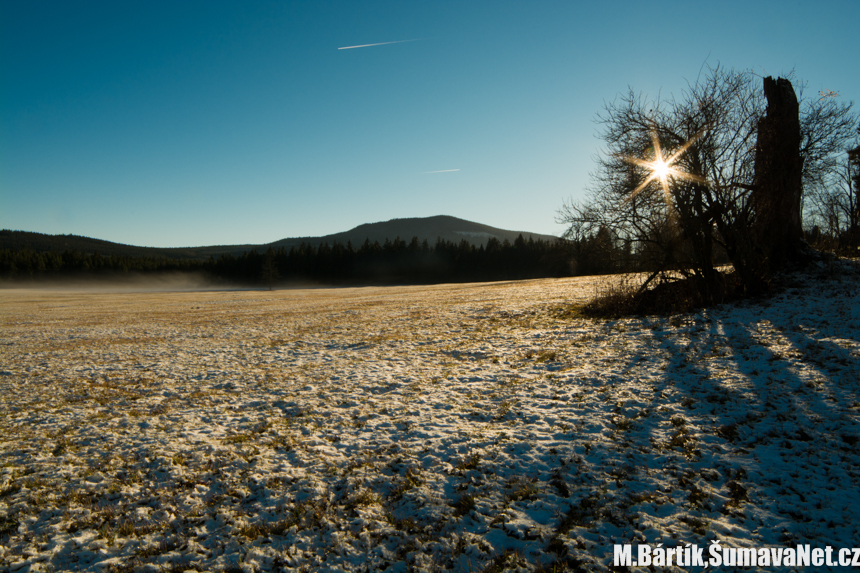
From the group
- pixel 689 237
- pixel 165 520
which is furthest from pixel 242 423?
pixel 689 237

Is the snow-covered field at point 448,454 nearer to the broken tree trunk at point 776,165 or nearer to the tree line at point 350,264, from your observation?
the broken tree trunk at point 776,165

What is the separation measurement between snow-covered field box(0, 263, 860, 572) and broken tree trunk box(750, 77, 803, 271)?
4315 millimetres

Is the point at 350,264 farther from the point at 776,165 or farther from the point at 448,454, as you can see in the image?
the point at 448,454

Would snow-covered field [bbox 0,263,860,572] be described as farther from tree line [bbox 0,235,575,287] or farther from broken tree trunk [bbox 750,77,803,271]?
tree line [bbox 0,235,575,287]

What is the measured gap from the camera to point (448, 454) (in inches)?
267

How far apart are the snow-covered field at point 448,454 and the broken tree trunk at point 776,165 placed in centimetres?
432

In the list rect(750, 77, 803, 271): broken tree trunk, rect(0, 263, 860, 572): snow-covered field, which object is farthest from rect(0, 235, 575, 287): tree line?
rect(0, 263, 860, 572): snow-covered field

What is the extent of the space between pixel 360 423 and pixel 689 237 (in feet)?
50.9

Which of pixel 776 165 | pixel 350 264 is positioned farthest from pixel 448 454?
pixel 350 264

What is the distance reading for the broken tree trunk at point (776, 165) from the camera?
Answer: 590 inches

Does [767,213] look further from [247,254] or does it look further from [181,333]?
[247,254]

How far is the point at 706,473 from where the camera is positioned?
5586 mm

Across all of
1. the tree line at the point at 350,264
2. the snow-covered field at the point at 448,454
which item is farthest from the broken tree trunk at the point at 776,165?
the tree line at the point at 350,264

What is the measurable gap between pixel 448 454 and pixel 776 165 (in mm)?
17614
